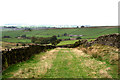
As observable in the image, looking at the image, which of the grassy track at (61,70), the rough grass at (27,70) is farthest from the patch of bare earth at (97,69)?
the rough grass at (27,70)

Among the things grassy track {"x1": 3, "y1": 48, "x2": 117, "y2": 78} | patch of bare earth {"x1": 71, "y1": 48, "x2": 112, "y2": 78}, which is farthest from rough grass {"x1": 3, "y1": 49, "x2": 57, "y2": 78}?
patch of bare earth {"x1": 71, "y1": 48, "x2": 112, "y2": 78}

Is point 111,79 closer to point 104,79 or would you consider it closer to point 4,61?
point 104,79

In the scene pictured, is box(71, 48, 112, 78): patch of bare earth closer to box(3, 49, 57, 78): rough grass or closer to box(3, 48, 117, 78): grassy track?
box(3, 48, 117, 78): grassy track

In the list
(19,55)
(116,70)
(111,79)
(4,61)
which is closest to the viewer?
(111,79)

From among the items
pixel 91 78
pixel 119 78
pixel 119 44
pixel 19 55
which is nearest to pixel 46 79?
pixel 91 78

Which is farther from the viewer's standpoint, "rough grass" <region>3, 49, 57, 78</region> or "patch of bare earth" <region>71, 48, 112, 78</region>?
"rough grass" <region>3, 49, 57, 78</region>

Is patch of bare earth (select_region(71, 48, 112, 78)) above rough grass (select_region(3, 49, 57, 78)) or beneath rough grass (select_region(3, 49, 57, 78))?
above

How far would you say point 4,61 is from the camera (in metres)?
11.3

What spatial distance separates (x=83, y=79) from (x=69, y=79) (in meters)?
0.96

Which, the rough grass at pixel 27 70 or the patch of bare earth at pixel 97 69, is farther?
the rough grass at pixel 27 70

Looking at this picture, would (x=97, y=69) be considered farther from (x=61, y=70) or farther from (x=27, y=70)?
(x=27, y=70)

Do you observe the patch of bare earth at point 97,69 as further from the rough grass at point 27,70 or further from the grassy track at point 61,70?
the rough grass at point 27,70


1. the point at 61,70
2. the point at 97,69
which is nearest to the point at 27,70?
the point at 61,70

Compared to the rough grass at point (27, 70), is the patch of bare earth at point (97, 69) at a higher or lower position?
higher
